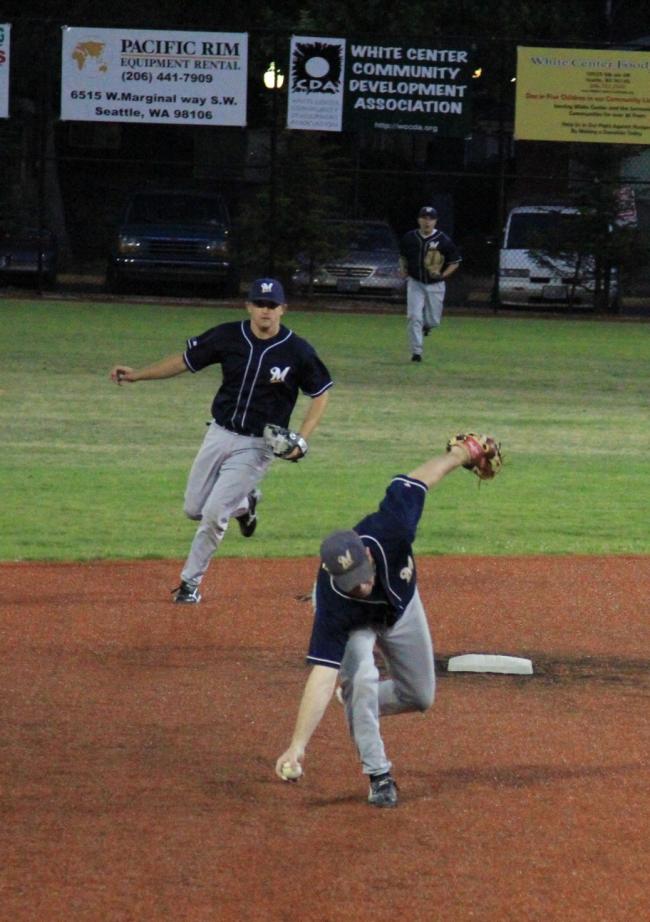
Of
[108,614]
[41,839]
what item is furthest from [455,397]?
[41,839]

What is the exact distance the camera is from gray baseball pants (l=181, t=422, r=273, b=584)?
9.84 meters

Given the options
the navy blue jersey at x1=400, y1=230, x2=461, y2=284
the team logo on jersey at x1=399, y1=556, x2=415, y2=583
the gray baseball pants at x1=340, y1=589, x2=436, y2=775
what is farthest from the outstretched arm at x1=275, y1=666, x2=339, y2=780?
the navy blue jersey at x1=400, y1=230, x2=461, y2=284

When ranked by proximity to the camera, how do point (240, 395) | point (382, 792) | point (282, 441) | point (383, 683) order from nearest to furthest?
point (382, 792), point (383, 683), point (282, 441), point (240, 395)

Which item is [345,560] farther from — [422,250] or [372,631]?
[422,250]

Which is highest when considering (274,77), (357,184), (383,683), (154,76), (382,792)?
(274,77)

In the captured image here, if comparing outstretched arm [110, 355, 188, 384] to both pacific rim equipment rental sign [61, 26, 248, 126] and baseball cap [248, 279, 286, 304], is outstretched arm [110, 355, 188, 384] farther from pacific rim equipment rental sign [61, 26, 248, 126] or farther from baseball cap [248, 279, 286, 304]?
pacific rim equipment rental sign [61, 26, 248, 126]

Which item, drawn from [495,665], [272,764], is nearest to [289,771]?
[272,764]

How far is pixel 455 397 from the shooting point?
19.9 metres

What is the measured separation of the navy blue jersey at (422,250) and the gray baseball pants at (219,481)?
43.9ft

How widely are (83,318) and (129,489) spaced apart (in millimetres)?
14949

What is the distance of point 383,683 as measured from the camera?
6973 mm

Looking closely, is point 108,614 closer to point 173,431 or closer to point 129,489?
point 129,489

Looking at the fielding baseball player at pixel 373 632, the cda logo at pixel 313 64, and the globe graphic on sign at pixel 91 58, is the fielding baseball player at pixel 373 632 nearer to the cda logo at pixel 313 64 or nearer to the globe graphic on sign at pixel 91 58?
the cda logo at pixel 313 64

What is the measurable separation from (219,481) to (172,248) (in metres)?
23.9
